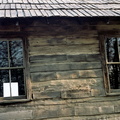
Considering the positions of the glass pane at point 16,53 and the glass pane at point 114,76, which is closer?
the glass pane at point 16,53

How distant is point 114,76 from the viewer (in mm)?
5816

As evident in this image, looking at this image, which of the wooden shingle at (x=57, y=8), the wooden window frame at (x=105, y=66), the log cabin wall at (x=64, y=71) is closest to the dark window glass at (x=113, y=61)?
the wooden window frame at (x=105, y=66)

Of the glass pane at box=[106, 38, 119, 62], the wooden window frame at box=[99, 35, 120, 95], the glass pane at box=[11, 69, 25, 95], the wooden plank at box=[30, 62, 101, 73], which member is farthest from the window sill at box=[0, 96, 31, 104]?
the glass pane at box=[106, 38, 119, 62]

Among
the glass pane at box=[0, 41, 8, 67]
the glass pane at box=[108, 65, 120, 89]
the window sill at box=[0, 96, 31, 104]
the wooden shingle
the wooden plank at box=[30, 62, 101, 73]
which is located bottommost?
the window sill at box=[0, 96, 31, 104]

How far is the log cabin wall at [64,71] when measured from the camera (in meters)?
5.27

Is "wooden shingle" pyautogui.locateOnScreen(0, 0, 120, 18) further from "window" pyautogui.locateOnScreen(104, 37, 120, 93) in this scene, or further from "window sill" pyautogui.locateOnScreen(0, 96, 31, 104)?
"window sill" pyautogui.locateOnScreen(0, 96, 31, 104)

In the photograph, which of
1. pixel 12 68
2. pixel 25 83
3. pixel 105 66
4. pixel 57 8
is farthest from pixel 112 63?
pixel 12 68

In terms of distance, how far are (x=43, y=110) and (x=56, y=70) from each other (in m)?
0.98

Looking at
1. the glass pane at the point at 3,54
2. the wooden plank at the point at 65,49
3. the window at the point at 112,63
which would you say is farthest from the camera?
the window at the point at 112,63

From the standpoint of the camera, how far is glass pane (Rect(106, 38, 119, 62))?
5883 mm

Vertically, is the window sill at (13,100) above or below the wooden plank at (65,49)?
below

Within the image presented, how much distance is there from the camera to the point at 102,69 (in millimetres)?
5652

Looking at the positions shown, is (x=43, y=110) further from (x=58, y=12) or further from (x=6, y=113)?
(x=58, y=12)

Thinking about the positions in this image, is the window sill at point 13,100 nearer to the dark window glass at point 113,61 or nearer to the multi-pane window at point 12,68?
the multi-pane window at point 12,68
